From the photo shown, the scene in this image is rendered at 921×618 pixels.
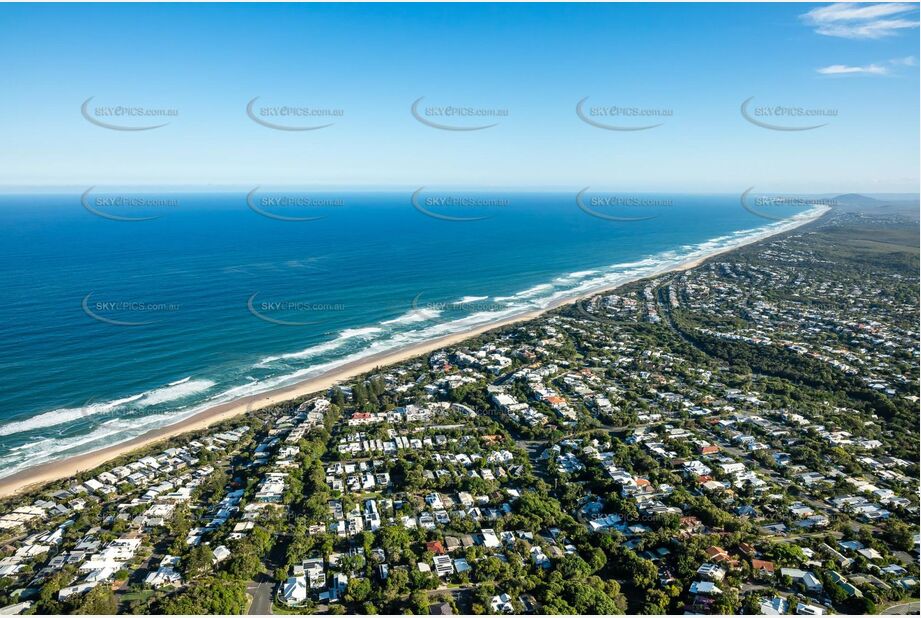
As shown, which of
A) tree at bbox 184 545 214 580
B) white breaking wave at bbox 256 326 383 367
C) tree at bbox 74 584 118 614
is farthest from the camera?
white breaking wave at bbox 256 326 383 367

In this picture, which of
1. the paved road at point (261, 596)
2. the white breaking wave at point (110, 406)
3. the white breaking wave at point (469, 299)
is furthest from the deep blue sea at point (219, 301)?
the paved road at point (261, 596)

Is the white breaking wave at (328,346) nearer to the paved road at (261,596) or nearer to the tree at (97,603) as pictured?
the tree at (97,603)

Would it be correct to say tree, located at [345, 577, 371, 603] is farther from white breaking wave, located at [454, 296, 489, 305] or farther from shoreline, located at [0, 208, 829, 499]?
white breaking wave, located at [454, 296, 489, 305]

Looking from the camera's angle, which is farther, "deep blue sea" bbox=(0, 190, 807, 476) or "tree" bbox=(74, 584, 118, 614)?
"deep blue sea" bbox=(0, 190, 807, 476)

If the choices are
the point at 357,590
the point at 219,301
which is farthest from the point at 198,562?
the point at 219,301

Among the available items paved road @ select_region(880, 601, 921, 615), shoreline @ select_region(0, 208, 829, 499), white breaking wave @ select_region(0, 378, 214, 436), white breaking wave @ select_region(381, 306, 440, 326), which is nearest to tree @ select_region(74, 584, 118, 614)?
shoreline @ select_region(0, 208, 829, 499)

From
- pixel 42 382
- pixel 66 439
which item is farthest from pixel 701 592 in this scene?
pixel 42 382

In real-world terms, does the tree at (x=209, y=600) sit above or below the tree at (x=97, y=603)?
below
